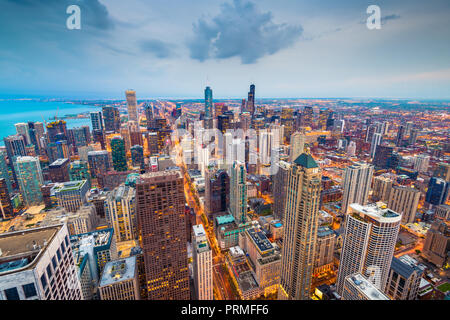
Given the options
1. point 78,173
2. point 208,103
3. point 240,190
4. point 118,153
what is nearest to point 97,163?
point 118,153

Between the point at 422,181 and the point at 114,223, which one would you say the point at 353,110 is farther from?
the point at 114,223

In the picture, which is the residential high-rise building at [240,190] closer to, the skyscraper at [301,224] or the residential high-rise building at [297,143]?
the skyscraper at [301,224]

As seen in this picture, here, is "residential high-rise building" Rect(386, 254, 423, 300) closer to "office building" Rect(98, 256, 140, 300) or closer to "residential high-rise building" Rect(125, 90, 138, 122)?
"office building" Rect(98, 256, 140, 300)

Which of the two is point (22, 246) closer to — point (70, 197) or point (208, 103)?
point (70, 197)

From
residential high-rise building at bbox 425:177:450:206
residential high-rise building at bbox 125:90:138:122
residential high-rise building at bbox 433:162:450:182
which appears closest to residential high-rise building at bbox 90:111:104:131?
residential high-rise building at bbox 125:90:138:122

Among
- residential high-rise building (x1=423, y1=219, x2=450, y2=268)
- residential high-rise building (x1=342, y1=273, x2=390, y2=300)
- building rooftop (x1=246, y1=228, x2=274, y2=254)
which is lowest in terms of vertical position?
residential high-rise building (x1=423, y1=219, x2=450, y2=268)
